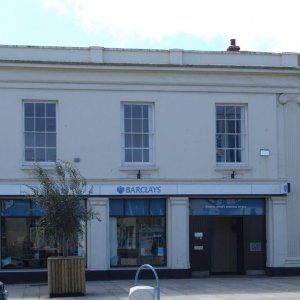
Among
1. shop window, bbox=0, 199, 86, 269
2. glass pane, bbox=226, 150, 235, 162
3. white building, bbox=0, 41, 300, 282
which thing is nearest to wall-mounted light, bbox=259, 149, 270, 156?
white building, bbox=0, 41, 300, 282

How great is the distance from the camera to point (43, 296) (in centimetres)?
1944

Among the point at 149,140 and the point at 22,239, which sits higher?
the point at 149,140

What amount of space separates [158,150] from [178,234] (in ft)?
10.1

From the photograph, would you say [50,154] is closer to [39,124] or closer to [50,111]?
[39,124]

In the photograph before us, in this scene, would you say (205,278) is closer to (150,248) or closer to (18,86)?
(150,248)

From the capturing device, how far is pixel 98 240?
2441 centimetres

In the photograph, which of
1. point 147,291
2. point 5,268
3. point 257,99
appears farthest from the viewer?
→ point 257,99

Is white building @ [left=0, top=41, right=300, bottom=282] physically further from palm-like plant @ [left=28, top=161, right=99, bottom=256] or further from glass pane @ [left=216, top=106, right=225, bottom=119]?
palm-like plant @ [left=28, top=161, right=99, bottom=256]

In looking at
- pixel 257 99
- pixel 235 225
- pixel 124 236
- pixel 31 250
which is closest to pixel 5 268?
pixel 31 250

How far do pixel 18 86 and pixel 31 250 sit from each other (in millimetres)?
5760

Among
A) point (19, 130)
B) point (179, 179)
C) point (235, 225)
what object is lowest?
point (235, 225)

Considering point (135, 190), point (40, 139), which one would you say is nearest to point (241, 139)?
point (135, 190)

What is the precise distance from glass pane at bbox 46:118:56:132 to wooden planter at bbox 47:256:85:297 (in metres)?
6.67

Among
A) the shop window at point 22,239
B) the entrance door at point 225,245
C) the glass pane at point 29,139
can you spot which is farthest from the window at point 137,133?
the entrance door at point 225,245
